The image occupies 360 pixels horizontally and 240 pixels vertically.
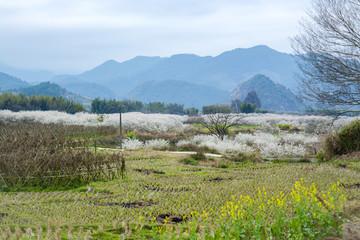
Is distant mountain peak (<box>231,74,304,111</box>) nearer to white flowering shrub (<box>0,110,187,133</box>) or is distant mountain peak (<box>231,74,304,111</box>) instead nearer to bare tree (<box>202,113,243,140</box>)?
white flowering shrub (<box>0,110,187,133</box>)

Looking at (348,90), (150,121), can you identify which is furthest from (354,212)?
(150,121)

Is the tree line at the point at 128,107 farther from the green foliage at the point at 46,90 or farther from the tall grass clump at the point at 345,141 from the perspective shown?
the green foliage at the point at 46,90

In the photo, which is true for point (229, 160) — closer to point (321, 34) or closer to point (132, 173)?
point (132, 173)

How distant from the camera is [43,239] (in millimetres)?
5375

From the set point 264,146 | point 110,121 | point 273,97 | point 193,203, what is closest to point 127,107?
point 110,121

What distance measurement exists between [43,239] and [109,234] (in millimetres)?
1132

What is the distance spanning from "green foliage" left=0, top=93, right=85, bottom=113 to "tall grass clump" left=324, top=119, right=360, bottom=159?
160 ft

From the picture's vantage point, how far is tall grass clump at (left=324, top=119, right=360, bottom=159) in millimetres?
15680

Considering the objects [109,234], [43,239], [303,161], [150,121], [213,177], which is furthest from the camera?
[150,121]

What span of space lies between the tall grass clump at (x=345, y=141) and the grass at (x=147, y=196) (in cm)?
287

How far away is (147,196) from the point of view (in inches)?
364

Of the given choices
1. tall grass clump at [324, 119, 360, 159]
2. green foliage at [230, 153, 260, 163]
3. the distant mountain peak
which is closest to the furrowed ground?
green foliage at [230, 153, 260, 163]

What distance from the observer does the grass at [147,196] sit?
664 cm

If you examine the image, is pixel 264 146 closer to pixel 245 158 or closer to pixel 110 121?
pixel 245 158
